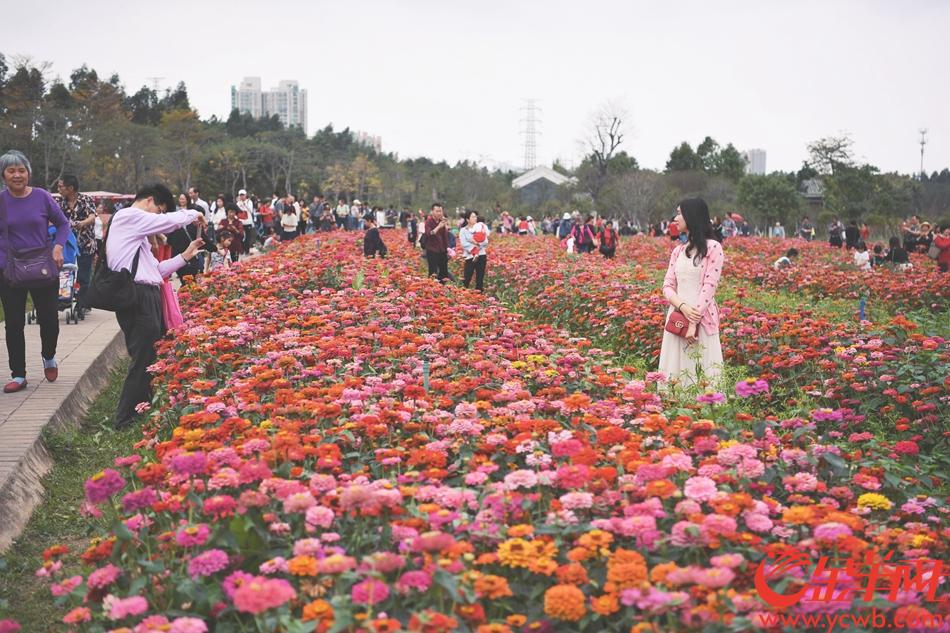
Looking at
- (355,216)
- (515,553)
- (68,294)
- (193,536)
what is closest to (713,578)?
(515,553)

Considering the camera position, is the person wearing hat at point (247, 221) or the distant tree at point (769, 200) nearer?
the person wearing hat at point (247, 221)

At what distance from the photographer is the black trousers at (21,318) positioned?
626 centimetres

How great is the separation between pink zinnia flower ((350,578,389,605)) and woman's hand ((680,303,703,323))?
404cm

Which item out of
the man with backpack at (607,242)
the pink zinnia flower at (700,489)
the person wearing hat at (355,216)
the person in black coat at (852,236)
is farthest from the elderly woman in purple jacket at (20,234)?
the person wearing hat at (355,216)

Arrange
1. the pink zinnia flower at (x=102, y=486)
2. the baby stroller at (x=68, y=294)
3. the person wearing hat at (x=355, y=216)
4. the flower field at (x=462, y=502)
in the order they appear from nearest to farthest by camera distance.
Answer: the flower field at (x=462, y=502), the pink zinnia flower at (x=102, y=486), the baby stroller at (x=68, y=294), the person wearing hat at (x=355, y=216)

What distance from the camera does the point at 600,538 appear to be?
2592 millimetres

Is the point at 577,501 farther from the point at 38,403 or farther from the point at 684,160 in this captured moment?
the point at 684,160

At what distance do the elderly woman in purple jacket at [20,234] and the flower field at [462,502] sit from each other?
1.67m

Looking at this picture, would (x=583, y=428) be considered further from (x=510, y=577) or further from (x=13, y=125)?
(x=13, y=125)

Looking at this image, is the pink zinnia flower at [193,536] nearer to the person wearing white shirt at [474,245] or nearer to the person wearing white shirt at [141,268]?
the person wearing white shirt at [141,268]

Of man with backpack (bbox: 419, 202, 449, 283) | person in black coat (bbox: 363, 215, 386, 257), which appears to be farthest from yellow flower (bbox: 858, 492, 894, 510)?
person in black coat (bbox: 363, 215, 386, 257)

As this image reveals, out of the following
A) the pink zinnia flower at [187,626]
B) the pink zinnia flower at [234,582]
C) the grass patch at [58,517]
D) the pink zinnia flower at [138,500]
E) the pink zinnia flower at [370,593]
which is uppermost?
the pink zinnia flower at [138,500]

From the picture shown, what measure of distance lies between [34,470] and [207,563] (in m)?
3.03

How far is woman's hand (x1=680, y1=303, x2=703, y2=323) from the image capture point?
597 cm
